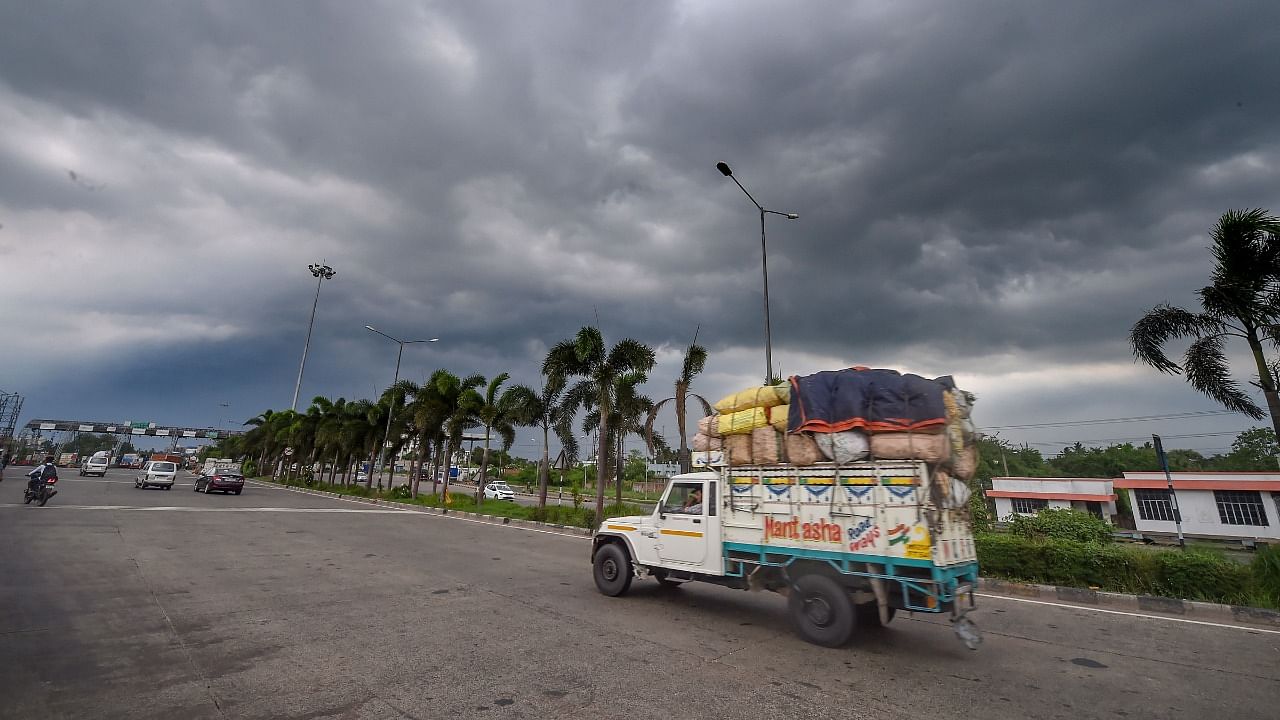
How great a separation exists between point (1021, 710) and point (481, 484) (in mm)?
25390

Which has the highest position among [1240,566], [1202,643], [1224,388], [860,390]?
[1224,388]

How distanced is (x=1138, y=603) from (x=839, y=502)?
23.7 feet

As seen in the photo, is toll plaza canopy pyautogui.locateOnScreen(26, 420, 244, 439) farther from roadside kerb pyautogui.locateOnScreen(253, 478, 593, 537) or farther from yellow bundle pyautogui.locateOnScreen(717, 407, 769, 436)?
yellow bundle pyautogui.locateOnScreen(717, 407, 769, 436)

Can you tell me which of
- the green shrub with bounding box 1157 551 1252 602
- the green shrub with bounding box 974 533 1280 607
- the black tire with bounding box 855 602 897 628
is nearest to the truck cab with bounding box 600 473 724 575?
the black tire with bounding box 855 602 897 628

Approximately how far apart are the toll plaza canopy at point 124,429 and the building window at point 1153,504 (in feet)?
409

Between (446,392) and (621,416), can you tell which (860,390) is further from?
(446,392)

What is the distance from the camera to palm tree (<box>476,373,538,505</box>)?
26.0 metres

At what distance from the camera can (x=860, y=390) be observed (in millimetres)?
6645

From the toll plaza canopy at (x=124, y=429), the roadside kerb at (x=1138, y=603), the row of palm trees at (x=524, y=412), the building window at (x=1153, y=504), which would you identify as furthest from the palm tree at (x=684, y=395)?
the toll plaza canopy at (x=124, y=429)

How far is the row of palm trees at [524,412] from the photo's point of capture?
70.8 feet

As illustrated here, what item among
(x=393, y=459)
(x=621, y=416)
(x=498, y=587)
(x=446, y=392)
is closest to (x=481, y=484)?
(x=446, y=392)

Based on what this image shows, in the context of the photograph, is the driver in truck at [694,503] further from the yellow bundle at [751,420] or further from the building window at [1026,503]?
the building window at [1026,503]

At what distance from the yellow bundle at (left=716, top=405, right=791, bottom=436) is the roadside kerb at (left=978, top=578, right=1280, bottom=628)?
702 centimetres

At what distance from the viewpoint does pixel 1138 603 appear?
930 cm
